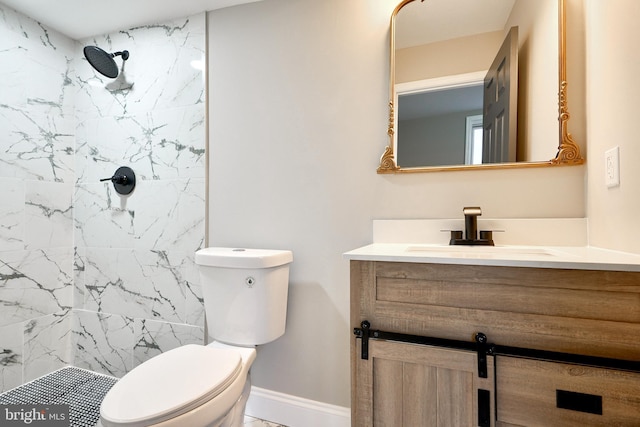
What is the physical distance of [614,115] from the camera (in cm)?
101

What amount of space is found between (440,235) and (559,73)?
76 cm

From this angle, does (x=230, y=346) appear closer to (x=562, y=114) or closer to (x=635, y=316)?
(x=635, y=316)

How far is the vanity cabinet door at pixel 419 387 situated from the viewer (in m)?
0.88

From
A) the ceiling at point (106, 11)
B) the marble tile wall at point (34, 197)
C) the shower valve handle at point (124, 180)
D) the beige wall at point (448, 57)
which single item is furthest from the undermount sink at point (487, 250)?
the marble tile wall at point (34, 197)

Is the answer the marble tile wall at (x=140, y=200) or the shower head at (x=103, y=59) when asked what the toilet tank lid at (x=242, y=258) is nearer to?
the marble tile wall at (x=140, y=200)

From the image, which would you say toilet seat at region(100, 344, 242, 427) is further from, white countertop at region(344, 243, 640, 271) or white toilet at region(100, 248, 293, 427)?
white countertop at region(344, 243, 640, 271)

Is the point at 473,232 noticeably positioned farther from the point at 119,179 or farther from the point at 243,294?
the point at 119,179

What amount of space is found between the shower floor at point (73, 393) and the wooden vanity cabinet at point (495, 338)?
934 millimetres

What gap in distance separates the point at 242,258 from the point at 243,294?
0.16 m

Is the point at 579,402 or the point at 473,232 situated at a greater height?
the point at 473,232

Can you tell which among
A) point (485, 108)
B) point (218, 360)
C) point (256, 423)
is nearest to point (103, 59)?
point (218, 360)

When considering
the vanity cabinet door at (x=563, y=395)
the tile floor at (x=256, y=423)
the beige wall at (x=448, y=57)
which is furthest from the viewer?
the tile floor at (x=256, y=423)

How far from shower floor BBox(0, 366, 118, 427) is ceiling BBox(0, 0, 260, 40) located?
2.10m

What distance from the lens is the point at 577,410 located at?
794mm
